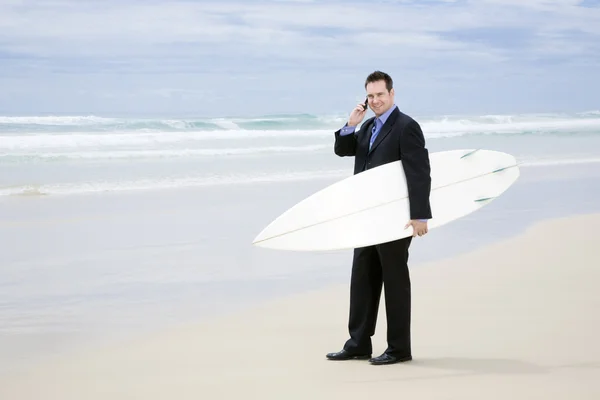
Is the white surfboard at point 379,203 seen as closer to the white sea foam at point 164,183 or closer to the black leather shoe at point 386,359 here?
the black leather shoe at point 386,359

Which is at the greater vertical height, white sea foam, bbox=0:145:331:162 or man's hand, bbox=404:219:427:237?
white sea foam, bbox=0:145:331:162

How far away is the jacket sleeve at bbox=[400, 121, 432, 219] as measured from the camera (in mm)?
3580

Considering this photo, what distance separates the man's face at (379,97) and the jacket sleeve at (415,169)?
0.40 feet

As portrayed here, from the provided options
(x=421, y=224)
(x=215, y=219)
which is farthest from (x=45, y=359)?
(x=215, y=219)

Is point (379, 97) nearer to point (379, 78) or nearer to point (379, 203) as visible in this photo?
point (379, 78)

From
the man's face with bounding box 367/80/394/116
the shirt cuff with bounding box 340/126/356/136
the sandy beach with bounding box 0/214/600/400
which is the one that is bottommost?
the sandy beach with bounding box 0/214/600/400

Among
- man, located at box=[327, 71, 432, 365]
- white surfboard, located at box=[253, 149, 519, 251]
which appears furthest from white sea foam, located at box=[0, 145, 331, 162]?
man, located at box=[327, 71, 432, 365]

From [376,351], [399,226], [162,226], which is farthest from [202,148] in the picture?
[399,226]

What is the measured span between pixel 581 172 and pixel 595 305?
26.5 feet

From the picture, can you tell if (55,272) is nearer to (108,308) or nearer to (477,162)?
(108,308)

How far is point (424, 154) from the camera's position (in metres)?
3.60

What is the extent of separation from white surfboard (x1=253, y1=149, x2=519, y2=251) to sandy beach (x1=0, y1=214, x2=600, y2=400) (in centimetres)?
49

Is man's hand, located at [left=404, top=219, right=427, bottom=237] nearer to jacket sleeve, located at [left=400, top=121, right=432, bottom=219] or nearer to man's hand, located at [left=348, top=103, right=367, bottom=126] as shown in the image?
jacket sleeve, located at [left=400, top=121, right=432, bottom=219]

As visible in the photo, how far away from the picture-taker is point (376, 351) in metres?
3.95
